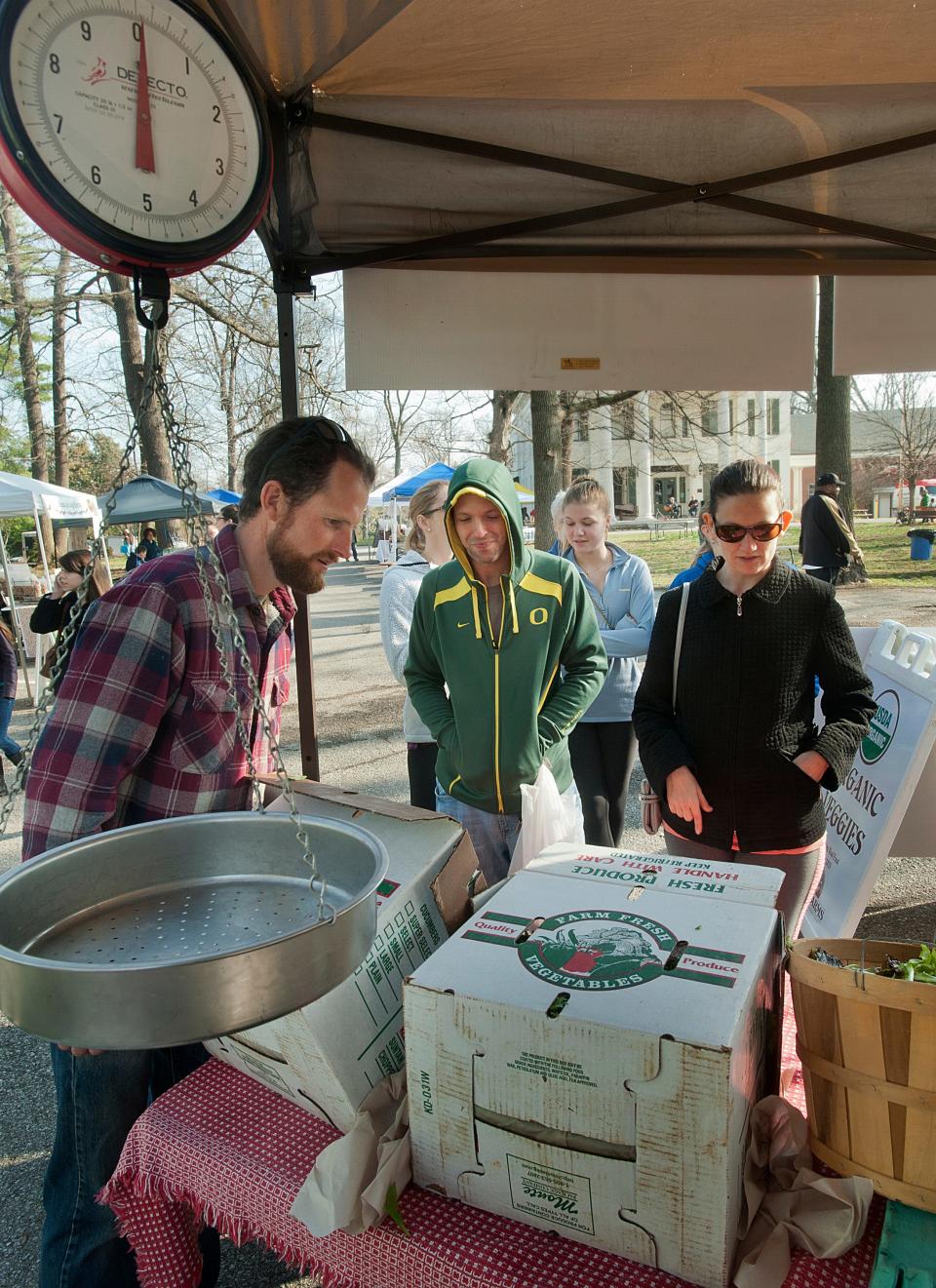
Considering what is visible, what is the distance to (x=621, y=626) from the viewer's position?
3707 millimetres

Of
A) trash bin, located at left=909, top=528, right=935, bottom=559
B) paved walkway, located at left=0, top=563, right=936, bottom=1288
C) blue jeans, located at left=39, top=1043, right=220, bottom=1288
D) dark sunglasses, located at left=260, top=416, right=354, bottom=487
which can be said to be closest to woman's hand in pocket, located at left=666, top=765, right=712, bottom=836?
dark sunglasses, located at left=260, top=416, right=354, bottom=487

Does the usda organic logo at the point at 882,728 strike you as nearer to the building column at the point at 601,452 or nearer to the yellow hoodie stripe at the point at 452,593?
the yellow hoodie stripe at the point at 452,593

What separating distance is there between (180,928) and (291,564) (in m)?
0.82

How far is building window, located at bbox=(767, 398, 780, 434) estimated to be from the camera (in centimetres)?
4358

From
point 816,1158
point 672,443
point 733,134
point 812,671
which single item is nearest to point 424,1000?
point 816,1158

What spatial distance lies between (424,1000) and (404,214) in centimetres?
241

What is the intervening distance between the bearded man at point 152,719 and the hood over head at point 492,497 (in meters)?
0.76

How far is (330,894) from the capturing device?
1.20 m

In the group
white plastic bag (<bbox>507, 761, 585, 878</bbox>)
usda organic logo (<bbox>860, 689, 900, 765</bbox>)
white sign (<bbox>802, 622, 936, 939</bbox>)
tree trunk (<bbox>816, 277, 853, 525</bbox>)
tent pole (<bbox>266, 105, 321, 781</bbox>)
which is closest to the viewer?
white plastic bag (<bbox>507, 761, 585, 878</bbox>)

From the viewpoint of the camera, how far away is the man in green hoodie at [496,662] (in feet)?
8.38

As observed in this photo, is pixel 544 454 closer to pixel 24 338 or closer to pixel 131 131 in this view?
pixel 24 338

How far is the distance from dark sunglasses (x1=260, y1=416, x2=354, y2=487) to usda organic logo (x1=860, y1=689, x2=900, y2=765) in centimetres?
245

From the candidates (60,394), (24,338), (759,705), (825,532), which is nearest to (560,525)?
(759,705)

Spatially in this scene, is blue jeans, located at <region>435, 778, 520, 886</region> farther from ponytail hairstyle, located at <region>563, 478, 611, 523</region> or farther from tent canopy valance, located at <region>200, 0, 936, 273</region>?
tent canopy valance, located at <region>200, 0, 936, 273</region>
